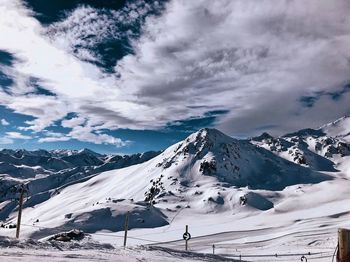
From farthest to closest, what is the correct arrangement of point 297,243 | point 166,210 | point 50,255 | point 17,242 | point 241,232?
point 166,210, point 241,232, point 297,243, point 17,242, point 50,255

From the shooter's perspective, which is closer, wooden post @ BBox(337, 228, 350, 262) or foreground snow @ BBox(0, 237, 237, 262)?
wooden post @ BBox(337, 228, 350, 262)

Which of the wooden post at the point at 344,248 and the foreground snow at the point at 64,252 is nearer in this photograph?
the wooden post at the point at 344,248

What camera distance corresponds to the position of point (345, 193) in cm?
19925

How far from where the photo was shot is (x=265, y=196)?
196 meters

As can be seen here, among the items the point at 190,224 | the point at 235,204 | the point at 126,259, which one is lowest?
→ the point at 126,259

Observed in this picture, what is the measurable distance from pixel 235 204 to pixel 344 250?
17857 centimetres

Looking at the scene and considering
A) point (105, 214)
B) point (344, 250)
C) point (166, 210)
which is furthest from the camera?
point (166, 210)

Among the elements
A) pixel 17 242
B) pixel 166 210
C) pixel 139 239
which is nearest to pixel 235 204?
pixel 166 210

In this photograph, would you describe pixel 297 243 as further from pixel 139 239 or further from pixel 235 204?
pixel 235 204

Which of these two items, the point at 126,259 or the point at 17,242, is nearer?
the point at 126,259

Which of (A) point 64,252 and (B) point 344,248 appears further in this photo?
(A) point 64,252

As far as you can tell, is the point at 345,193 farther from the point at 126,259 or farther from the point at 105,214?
the point at 126,259

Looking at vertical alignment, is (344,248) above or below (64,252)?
above

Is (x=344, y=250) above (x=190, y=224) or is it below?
below
